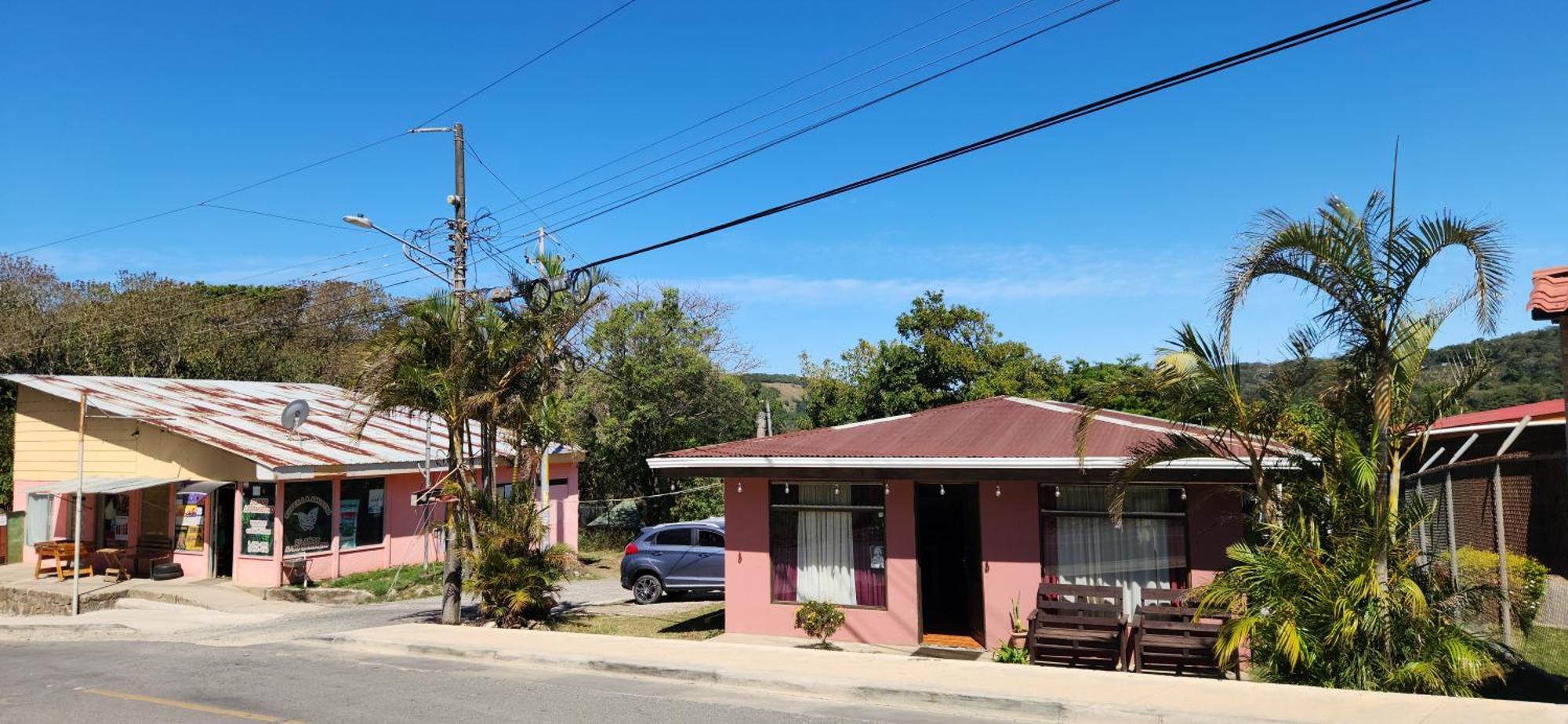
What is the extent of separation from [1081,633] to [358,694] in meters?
7.72

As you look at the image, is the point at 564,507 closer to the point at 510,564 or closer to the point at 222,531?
the point at 222,531

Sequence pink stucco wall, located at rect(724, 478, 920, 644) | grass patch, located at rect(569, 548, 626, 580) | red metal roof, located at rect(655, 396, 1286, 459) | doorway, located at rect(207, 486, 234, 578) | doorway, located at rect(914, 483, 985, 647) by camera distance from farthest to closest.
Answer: grass patch, located at rect(569, 548, 626, 580)
doorway, located at rect(207, 486, 234, 578)
doorway, located at rect(914, 483, 985, 647)
pink stucco wall, located at rect(724, 478, 920, 644)
red metal roof, located at rect(655, 396, 1286, 459)

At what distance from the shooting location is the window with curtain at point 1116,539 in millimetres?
12141

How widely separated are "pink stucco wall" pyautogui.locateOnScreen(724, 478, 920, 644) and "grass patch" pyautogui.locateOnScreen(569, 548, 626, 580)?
8.81m

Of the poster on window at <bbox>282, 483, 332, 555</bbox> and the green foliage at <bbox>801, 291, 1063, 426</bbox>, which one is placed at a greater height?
the green foliage at <bbox>801, 291, 1063, 426</bbox>

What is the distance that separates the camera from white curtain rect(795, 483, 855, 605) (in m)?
13.7

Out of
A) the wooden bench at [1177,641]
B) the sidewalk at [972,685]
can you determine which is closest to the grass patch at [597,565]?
the sidewalk at [972,685]

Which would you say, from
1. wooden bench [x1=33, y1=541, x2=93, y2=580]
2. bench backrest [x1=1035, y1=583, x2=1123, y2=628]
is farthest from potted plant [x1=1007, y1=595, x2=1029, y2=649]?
wooden bench [x1=33, y1=541, x2=93, y2=580]

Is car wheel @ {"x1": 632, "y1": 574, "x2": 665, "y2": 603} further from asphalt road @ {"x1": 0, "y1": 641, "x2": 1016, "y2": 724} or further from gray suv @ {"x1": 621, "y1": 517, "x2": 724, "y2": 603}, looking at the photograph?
asphalt road @ {"x1": 0, "y1": 641, "x2": 1016, "y2": 724}

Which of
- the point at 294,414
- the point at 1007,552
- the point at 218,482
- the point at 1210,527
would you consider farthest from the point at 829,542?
the point at 294,414

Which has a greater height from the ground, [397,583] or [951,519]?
[951,519]

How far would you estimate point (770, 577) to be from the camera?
14.1m

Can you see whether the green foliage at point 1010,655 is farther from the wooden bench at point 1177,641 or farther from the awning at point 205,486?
the awning at point 205,486

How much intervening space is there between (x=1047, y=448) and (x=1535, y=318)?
17.7 feet
